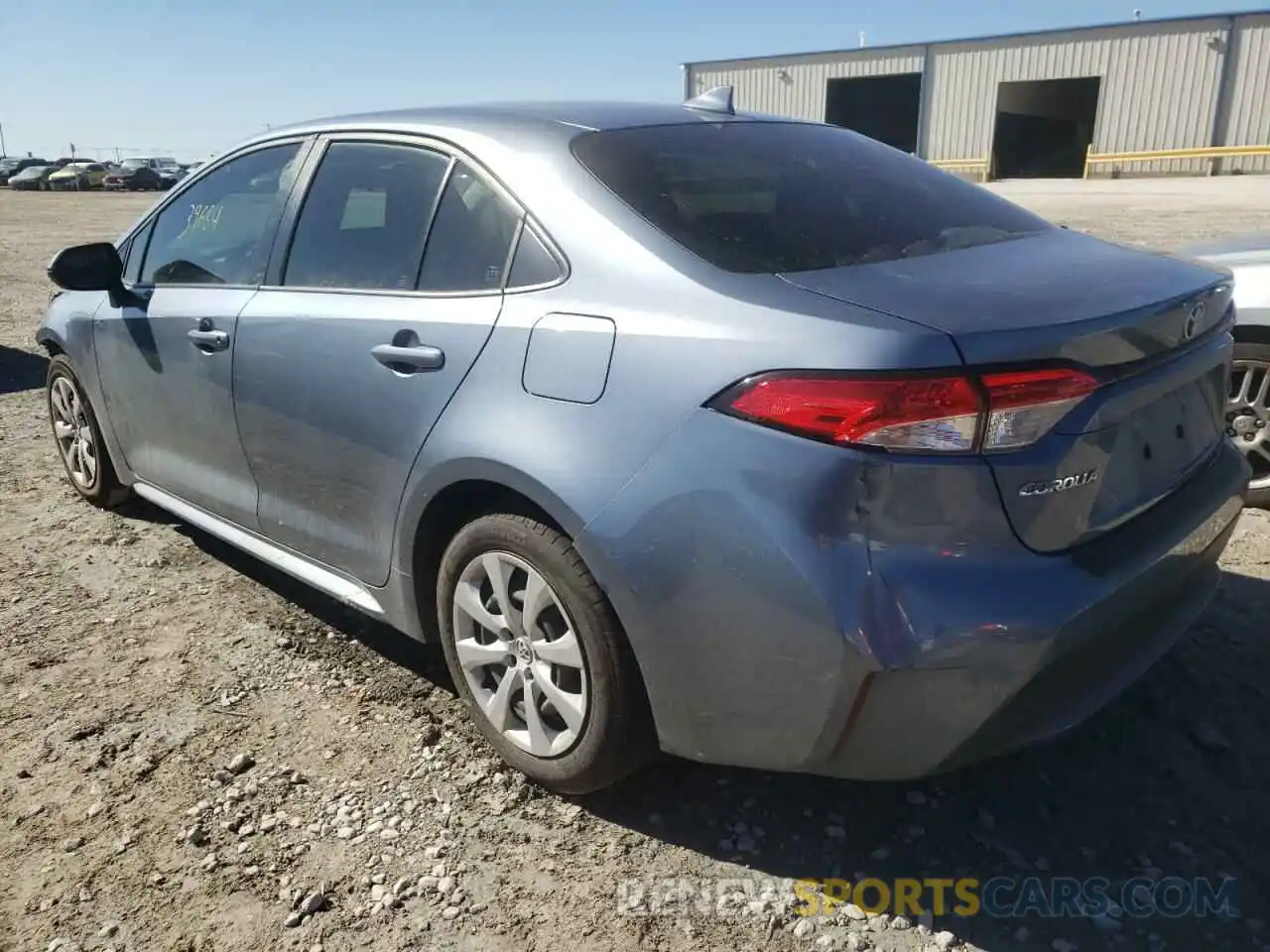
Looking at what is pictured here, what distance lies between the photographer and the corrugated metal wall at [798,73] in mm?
38531

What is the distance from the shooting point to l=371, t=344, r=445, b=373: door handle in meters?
2.53

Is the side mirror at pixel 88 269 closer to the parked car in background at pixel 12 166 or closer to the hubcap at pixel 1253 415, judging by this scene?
the hubcap at pixel 1253 415

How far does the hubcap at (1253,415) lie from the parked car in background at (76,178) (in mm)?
50973

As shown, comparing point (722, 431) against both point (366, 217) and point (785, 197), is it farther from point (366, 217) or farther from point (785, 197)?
point (366, 217)

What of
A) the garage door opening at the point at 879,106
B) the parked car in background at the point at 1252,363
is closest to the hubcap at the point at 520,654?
the parked car in background at the point at 1252,363

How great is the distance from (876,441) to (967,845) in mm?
1099

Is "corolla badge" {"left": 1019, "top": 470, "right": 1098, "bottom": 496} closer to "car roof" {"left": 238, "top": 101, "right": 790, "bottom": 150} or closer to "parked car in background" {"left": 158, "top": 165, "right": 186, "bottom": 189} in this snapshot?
"car roof" {"left": 238, "top": 101, "right": 790, "bottom": 150}

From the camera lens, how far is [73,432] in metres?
4.69

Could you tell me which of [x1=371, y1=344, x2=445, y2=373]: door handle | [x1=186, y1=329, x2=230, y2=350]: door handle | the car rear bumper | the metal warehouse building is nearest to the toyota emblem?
the car rear bumper

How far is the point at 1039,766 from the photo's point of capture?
2.64 m

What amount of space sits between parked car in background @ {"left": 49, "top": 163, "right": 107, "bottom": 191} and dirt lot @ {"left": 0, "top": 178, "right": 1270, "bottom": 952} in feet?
165

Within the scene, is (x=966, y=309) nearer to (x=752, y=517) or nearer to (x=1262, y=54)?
(x=752, y=517)

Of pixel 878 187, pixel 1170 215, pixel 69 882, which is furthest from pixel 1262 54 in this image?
pixel 69 882

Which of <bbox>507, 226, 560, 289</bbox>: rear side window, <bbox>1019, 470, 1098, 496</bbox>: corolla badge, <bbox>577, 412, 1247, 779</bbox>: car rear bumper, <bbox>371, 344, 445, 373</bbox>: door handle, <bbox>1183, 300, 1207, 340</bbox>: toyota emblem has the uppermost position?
<bbox>507, 226, 560, 289</bbox>: rear side window
